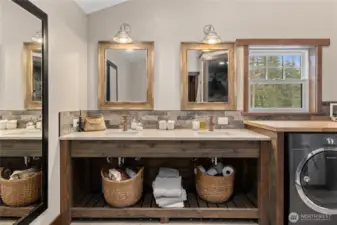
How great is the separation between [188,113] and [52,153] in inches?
59.0

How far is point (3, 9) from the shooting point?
1508 mm

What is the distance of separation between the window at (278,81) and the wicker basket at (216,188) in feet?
3.40

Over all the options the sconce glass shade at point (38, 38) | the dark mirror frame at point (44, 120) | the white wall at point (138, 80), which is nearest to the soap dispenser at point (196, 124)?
the white wall at point (138, 80)

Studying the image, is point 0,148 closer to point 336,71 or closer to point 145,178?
point 145,178

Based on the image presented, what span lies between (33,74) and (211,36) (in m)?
1.82

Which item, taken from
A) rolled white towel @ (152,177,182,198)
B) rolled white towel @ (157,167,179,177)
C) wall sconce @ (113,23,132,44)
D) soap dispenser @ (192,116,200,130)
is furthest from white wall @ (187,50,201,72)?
rolled white towel @ (152,177,182,198)

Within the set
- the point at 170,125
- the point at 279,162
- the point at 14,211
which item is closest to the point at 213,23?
the point at 170,125

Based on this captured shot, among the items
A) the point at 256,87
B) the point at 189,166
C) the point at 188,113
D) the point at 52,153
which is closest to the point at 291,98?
the point at 256,87

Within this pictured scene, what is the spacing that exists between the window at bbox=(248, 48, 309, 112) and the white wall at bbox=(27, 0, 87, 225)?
1958 mm

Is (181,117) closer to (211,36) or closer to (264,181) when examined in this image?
(211,36)

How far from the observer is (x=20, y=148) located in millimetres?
1735

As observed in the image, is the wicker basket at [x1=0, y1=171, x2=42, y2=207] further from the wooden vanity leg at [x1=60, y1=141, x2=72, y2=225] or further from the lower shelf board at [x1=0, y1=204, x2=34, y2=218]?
the wooden vanity leg at [x1=60, y1=141, x2=72, y2=225]

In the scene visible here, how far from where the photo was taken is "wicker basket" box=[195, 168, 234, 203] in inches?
96.0

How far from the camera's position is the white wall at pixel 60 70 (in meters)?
2.10
